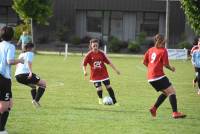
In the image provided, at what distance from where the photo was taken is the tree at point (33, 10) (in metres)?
47.6

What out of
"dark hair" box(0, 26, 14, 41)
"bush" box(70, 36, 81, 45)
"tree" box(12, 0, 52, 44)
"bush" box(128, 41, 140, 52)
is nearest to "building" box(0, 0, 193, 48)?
"bush" box(70, 36, 81, 45)

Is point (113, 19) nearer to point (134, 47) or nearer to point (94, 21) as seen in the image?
point (94, 21)

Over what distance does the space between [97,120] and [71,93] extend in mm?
5899

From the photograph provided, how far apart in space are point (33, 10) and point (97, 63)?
32.8 m

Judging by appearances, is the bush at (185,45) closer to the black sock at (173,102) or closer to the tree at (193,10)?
the tree at (193,10)

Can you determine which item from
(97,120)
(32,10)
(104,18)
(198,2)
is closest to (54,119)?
(97,120)

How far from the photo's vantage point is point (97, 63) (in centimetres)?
1575

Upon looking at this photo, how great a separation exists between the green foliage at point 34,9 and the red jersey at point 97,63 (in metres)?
32.3

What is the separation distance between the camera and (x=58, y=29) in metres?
57.2

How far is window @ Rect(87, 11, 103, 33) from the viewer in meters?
59.6

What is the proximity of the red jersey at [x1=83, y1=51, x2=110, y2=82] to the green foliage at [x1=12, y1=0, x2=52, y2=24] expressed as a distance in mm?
32346

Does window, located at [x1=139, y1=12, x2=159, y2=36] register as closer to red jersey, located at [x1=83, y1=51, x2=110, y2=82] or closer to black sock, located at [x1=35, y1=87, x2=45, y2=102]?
red jersey, located at [x1=83, y1=51, x2=110, y2=82]

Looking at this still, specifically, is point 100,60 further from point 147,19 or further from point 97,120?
point 147,19

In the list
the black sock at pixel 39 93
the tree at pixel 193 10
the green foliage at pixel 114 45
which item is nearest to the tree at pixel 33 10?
the green foliage at pixel 114 45
